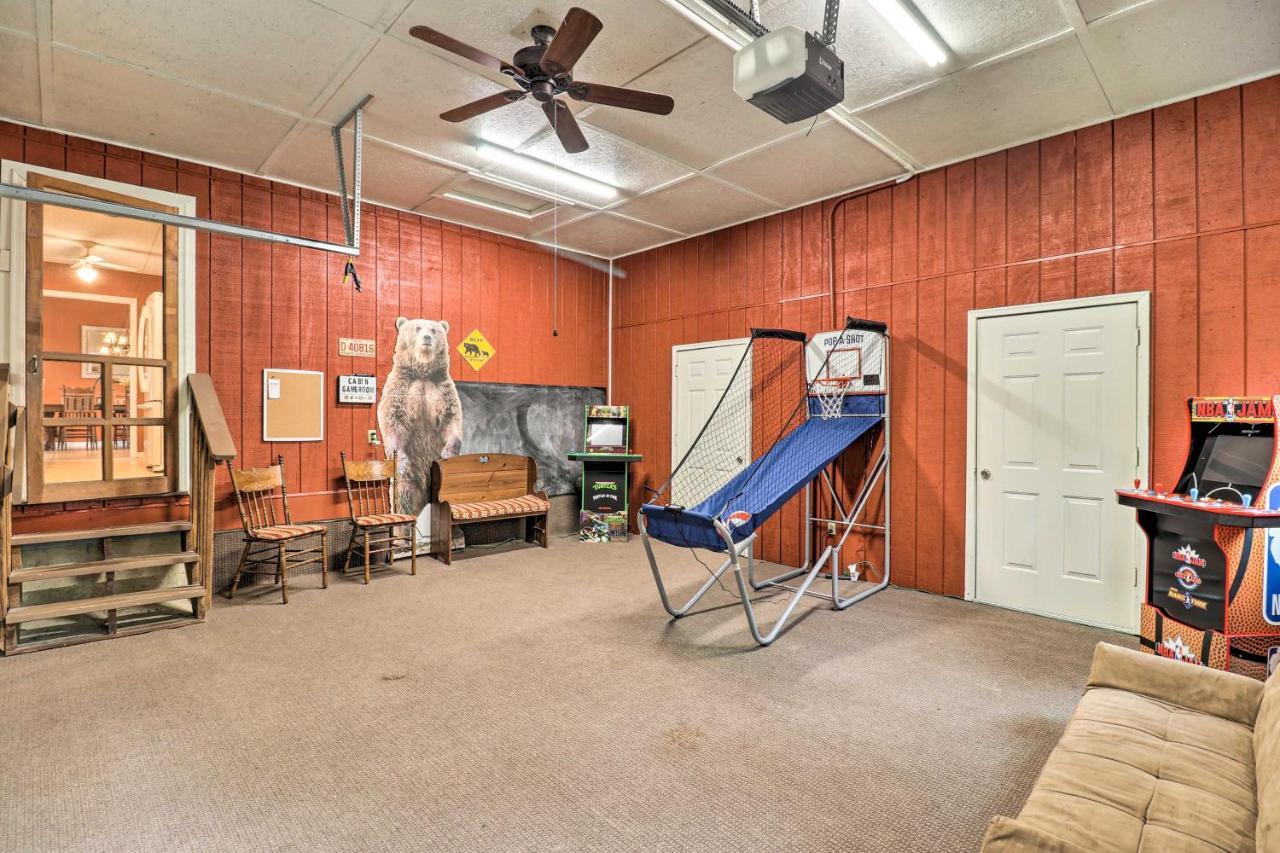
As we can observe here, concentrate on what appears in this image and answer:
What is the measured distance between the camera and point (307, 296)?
541cm

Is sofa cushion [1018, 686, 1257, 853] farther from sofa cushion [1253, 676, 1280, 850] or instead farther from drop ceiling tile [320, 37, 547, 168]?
drop ceiling tile [320, 37, 547, 168]

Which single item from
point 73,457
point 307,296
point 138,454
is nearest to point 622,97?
point 307,296

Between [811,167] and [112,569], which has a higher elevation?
[811,167]

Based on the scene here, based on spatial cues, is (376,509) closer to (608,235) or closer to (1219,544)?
(608,235)

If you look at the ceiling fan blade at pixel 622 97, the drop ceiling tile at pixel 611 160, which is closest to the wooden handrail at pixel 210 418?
the drop ceiling tile at pixel 611 160

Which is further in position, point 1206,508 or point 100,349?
point 100,349

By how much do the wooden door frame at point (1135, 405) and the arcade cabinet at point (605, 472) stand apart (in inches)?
124

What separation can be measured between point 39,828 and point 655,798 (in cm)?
202

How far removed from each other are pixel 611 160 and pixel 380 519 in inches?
134

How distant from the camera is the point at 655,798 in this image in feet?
7.48

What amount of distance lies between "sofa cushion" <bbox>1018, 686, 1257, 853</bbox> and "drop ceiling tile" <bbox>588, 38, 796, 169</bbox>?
3.36 metres

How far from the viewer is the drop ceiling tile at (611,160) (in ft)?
14.5

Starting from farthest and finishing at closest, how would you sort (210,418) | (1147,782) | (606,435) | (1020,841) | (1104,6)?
(606,435) → (210,418) → (1104,6) → (1147,782) → (1020,841)

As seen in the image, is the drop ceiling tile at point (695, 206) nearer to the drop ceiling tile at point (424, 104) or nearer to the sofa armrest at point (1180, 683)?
the drop ceiling tile at point (424, 104)
